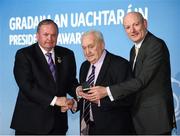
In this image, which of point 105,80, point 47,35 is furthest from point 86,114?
point 47,35

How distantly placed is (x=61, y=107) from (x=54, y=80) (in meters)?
0.22

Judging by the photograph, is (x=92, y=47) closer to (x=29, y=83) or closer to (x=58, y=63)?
(x=58, y=63)

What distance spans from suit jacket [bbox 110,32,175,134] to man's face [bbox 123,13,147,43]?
5cm

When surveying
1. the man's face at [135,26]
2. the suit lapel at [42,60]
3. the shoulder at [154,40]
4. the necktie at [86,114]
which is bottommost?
the necktie at [86,114]

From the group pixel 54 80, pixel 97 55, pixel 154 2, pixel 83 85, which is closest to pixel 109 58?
pixel 97 55

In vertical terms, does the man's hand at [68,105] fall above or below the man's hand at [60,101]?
below

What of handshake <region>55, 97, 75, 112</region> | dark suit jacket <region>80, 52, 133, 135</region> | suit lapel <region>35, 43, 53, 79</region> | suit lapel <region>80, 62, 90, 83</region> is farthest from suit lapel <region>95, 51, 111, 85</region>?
suit lapel <region>35, 43, 53, 79</region>

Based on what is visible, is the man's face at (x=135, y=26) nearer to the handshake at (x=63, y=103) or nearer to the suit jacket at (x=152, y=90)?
the suit jacket at (x=152, y=90)

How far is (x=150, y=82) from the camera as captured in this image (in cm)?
322

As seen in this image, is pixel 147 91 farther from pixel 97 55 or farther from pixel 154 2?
pixel 154 2

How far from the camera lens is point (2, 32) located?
4977 mm

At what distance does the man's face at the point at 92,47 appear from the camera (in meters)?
3.04

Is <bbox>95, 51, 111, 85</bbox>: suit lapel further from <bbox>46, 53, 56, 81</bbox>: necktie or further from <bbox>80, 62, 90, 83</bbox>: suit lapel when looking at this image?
<bbox>46, 53, 56, 81</bbox>: necktie

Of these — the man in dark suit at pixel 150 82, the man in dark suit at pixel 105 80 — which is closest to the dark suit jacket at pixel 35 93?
the man in dark suit at pixel 105 80
